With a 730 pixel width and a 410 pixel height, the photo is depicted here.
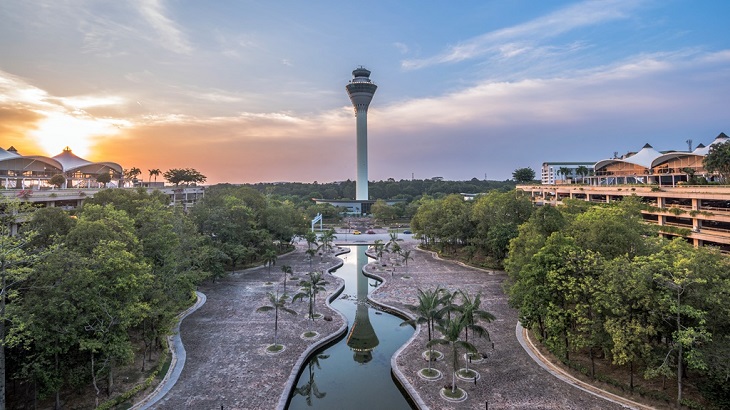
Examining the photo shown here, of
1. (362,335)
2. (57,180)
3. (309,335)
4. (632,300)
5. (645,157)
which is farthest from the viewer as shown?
(645,157)

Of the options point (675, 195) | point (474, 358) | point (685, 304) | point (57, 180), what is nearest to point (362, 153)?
point (57, 180)

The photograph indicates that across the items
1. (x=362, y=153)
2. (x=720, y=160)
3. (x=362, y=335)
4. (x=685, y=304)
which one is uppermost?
(x=362, y=153)

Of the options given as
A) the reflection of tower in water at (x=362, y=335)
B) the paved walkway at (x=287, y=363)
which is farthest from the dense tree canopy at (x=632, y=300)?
the reflection of tower in water at (x=362, y=335)

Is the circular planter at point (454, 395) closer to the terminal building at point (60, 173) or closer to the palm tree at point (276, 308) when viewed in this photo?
the palm tree at point (276, 308)

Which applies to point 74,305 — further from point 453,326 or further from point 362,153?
point 362,153

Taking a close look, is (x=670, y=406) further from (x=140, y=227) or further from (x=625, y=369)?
(x=140, y=227)

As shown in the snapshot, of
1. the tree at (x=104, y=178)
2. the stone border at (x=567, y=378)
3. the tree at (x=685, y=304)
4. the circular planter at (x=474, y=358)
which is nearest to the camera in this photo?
the tree at (x=685, y=304)
